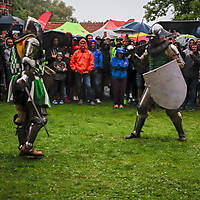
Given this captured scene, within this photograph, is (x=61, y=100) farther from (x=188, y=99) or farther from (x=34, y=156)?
(x=34, y=156)

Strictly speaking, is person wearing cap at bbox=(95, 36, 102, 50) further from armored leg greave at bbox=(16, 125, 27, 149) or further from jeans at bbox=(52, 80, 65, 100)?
armored leg greave at bbox=(16, 125, 27, 149)

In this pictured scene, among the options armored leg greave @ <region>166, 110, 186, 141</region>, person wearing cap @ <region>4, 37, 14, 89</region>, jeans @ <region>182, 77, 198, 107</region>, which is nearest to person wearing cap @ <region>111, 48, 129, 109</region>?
jeans @ <region>182, 77, 198, 107</region>

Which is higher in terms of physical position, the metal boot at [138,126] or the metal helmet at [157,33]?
the metal helmet at [157,33]

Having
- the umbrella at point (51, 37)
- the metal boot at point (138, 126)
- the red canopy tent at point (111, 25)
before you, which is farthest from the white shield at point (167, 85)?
the red canopy tent at point (111, 25)

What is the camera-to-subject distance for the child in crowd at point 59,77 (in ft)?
35.5

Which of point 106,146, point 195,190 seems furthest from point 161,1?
point 195,190

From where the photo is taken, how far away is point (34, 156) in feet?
17.1

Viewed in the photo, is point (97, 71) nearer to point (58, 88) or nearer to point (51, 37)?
point (58, 88)

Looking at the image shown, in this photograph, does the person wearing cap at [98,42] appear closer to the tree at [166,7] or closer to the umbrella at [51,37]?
the umbrella at [51,37]

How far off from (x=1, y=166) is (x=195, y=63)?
273 inches

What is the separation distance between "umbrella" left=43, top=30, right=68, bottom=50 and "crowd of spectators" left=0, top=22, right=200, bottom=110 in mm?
88

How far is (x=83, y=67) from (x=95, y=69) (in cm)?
45

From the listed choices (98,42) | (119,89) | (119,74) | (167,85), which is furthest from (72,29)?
(167,85)

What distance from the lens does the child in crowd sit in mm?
10812
